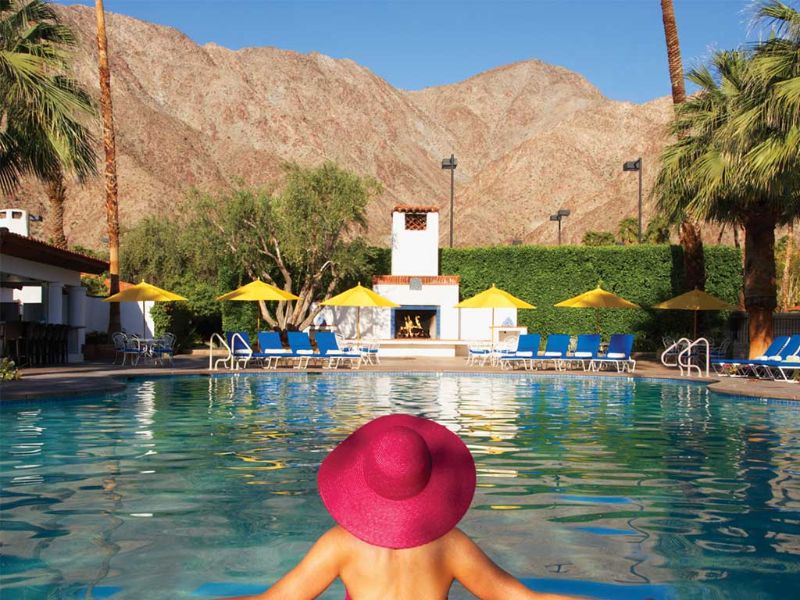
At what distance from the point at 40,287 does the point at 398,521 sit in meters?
19.3

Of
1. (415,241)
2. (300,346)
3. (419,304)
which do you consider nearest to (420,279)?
(419,304)

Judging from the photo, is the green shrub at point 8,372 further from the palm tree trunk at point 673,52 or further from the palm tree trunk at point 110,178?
the palm tree trunk at point 673,52

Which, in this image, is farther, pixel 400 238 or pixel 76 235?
pixel 76 235

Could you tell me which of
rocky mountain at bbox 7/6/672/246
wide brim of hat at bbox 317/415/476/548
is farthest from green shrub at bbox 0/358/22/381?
rocky mountain at bbox 7/6/672/246

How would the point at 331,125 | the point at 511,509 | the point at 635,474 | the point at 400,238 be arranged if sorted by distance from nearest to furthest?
the point at 511,509 → the point at 635,474 → the point at 400,238 → the point at 331,125

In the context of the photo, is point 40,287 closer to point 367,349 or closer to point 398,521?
point 367,349

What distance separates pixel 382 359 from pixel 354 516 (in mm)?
21528

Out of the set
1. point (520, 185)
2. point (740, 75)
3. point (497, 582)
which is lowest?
point (497, 582)

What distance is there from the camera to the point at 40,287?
63.3 feet

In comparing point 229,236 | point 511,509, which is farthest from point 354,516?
point 229,236

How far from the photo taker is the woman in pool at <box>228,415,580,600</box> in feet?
5.90

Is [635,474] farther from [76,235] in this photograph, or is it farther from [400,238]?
[76,235]

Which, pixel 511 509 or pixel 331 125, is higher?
pixel 331 125

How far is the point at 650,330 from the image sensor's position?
83.3 feet
